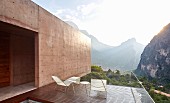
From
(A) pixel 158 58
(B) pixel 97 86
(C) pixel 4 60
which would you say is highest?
(C) pixel 4 60

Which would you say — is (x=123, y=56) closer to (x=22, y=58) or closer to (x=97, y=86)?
(x=22, y=58)

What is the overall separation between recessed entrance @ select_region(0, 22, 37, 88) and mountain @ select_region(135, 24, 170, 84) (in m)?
36.5

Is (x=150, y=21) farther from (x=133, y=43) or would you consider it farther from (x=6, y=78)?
(x=6, y=78)

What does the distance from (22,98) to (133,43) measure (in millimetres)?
74917

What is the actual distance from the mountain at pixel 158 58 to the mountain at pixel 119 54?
6050 millimetres

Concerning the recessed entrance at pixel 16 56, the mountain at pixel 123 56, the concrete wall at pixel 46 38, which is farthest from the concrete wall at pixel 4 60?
the mountain at pixel 123 56

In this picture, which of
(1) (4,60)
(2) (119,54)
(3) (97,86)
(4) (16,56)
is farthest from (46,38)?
(2) (119,54)

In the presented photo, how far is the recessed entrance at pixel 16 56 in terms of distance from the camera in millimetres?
7489

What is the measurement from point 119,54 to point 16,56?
190 feet

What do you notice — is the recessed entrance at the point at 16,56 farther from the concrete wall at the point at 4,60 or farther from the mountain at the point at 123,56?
the mountain at the point at 123,56

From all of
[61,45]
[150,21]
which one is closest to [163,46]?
[150,21]

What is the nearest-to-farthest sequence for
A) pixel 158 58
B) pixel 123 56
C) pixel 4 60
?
pixel 4 60, pixel 158 58, pixel 123 56

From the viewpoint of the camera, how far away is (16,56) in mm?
8203

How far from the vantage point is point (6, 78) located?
7.61 metres
